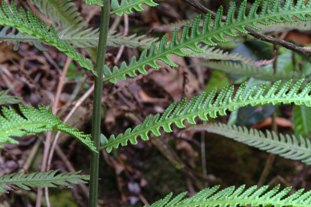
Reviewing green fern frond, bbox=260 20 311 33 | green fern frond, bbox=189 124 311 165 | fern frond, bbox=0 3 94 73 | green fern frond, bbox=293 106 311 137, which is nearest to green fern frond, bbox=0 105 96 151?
fern frond, bbox=0 3 94 73

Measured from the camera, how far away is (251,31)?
133cm

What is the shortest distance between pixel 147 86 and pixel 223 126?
120cm

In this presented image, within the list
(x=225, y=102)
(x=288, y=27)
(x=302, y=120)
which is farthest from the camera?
(x=302, y=120)

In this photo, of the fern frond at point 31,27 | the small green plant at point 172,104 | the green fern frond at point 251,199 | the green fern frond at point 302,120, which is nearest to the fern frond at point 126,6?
the small green plant at point 172,104

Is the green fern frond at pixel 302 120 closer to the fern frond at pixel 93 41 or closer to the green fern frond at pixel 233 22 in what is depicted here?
the fern frond at pixel 93 41

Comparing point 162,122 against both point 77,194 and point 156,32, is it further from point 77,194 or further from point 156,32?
point 77,194

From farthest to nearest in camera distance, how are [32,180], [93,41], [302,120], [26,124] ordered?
[302,120], [93,41], [32,180], [26,124]

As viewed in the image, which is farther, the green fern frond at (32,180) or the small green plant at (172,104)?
the green fern frond at (32,180)

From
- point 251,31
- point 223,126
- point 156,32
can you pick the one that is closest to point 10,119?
point 251,31

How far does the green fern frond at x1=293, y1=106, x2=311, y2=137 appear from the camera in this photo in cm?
214

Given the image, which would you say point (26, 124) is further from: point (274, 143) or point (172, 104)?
point (274, 143)

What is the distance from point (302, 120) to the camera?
2154mm

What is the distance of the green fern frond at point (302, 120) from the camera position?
214 cm

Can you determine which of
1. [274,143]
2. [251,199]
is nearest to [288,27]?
[274,143]
